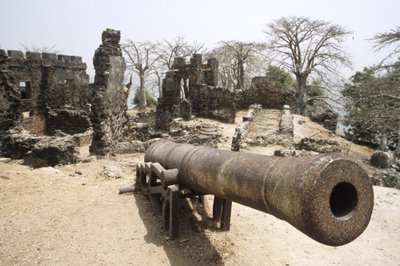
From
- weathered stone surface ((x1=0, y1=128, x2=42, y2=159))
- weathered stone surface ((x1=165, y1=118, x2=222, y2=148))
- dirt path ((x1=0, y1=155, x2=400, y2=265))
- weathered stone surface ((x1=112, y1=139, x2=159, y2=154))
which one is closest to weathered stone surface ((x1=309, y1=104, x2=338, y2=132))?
weathered stone surface ((x1=165, y1=118, x2=222, y2=148))

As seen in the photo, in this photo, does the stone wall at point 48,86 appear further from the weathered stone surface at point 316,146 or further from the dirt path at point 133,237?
the dirt path at point 133,237

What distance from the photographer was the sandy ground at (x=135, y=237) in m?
3.95

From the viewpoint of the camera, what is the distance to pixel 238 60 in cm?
3347

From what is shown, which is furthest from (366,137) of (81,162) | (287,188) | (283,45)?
(287,188)

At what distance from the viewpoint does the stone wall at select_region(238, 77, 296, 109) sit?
2408 centimetres

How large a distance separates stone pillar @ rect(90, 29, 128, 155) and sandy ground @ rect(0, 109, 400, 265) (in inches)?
144

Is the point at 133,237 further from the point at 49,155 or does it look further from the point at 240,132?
the point at 240,132

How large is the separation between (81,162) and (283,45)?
22588 millimetres

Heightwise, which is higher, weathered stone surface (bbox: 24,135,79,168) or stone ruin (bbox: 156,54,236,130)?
stone ruin (bbox: 156,54,236,130)

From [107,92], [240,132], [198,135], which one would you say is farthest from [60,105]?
[240,132]

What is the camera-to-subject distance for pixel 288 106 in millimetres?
22922

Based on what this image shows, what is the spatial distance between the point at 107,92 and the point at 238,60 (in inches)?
983

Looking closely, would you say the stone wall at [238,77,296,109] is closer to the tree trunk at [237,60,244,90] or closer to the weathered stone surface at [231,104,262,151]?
the weathered stone surface at [231,104,262,151]

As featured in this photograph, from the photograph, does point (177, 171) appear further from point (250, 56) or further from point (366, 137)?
point (250, 56)
